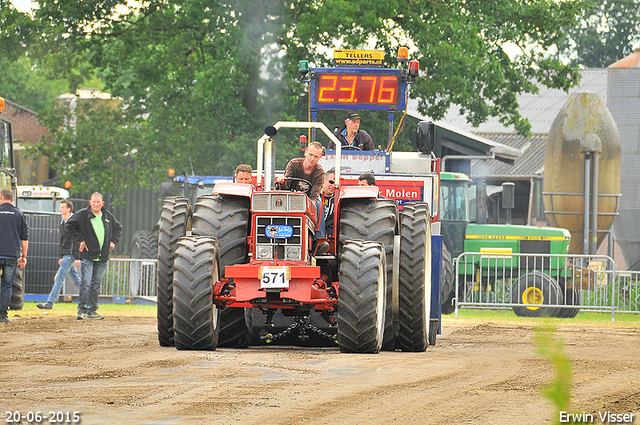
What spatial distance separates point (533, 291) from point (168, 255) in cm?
Answer: 1029

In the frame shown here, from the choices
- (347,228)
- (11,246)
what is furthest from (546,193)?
(347,228)

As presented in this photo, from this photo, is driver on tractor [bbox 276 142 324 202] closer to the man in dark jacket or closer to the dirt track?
the dirt track

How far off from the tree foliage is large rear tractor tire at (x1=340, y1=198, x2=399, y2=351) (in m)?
13.8

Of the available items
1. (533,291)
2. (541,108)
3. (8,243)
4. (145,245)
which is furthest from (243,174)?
(541,108)

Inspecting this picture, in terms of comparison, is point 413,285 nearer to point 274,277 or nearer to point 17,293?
point 274,277

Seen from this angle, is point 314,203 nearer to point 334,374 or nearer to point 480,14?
point 334,374

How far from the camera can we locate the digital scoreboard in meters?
13.2

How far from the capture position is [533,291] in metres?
17.7

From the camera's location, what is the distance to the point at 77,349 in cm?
889

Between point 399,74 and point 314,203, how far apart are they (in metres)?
4.68

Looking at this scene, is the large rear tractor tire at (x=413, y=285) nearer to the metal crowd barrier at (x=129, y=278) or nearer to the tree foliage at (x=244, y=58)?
the metal crowd barrier at (x=129, y=278)

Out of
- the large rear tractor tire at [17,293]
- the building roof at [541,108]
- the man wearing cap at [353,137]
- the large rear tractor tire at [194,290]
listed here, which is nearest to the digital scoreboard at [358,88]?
the man wearing cap at [353,137]

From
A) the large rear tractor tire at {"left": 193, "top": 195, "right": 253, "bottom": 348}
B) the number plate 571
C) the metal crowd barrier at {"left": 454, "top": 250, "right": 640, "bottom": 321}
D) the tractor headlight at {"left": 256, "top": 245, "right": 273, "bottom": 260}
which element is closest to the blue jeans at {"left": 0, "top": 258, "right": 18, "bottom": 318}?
the large rear tractor tire at {"left": 193, "top": 195, "right": 253, "bottom": 348}

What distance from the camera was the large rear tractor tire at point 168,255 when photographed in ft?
28.8
